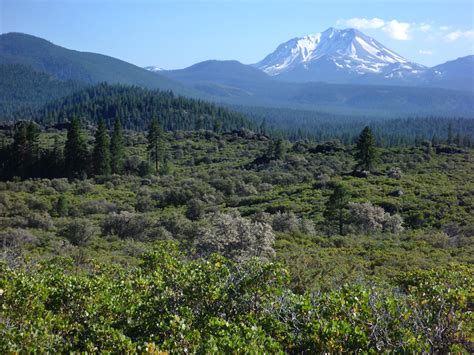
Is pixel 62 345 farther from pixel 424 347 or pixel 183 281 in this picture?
pixel 424 347

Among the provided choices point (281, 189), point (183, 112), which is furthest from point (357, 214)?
point (183, 112)

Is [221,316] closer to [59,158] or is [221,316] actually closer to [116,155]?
[59,158]

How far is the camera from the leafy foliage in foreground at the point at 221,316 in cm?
609

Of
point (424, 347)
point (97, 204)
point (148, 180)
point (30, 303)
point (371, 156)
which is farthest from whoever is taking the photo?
point (371, 156)

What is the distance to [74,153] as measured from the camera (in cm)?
5206

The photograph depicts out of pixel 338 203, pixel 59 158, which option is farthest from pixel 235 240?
pixel 59 158

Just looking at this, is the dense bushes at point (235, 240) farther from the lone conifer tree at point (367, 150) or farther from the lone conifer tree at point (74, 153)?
the lone conifer tree at point (74, 153)

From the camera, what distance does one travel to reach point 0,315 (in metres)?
7.47

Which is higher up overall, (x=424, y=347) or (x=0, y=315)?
(x=424, y=347)

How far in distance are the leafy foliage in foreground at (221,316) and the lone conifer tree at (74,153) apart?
45.6 metres

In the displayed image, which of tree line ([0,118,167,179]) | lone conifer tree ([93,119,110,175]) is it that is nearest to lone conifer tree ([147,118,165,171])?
tree line ([0,118,167,179])

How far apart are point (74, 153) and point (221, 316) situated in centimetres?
A: 4875

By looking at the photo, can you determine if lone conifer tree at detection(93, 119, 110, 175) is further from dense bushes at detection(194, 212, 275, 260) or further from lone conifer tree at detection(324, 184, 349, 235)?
dense bushes at detection(194, 212, 275, 260)

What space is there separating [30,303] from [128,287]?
1982 mm
